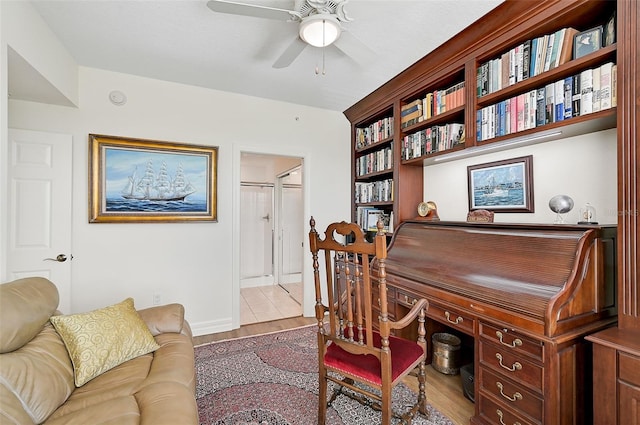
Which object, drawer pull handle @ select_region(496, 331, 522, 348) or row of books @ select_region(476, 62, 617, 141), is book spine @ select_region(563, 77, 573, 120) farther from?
drawer pull handle @ select_region(496, 331, 522, 348)

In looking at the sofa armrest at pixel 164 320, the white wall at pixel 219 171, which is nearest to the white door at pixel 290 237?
the white wall at pixel 219 171

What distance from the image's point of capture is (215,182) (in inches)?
123

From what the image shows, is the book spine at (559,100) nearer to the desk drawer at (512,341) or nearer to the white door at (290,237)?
the desk drawer at (512,341)

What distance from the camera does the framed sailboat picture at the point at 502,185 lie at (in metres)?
2.06

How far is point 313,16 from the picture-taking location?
1601 millimetres

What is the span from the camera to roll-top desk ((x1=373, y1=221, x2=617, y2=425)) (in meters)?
1.34

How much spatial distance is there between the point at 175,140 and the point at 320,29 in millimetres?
1995

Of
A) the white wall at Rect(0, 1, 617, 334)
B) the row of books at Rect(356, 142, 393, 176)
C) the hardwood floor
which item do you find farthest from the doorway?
the hardwood floor

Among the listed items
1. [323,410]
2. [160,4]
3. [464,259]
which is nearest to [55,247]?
[160,4]

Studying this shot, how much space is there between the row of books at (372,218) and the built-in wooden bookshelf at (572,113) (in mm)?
869

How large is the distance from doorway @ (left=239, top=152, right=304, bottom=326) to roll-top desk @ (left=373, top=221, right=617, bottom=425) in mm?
3557

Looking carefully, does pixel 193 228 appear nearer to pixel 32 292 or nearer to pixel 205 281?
pixel 205 281

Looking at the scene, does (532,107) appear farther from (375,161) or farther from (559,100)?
(375,161)

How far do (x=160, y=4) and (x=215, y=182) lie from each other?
1635 mm
